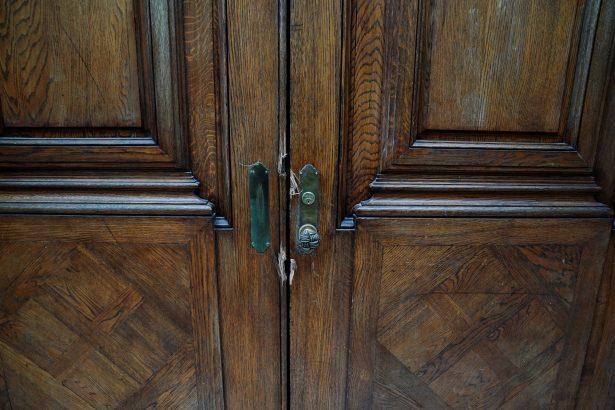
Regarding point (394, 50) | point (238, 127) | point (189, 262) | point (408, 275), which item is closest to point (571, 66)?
point (394, 50)

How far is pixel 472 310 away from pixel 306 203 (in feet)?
1.10

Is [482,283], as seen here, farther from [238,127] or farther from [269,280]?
[238,127]

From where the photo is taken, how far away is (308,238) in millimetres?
627

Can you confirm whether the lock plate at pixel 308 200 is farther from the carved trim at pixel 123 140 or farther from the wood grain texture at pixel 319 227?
the carved trim at pixel 123 140

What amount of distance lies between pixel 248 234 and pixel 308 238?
0.10m

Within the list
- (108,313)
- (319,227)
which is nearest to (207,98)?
(319,227)

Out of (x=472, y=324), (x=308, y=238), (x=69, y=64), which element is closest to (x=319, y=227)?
(x=308, y=238)

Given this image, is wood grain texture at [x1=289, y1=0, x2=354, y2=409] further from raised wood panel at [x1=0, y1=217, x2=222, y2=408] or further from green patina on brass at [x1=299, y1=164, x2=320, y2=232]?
raised wood panel at [x1=0, y1=217, x2=222, y2=408]

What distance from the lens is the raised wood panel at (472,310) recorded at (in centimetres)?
65

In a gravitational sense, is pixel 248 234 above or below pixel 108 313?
above

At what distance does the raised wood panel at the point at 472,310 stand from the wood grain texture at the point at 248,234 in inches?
5.5

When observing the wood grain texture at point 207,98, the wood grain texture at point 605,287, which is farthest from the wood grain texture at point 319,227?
the wood grain texture at point 605,287

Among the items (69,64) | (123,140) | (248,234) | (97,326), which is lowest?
(97,326)

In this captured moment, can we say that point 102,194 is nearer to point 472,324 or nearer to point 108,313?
point 108,313
